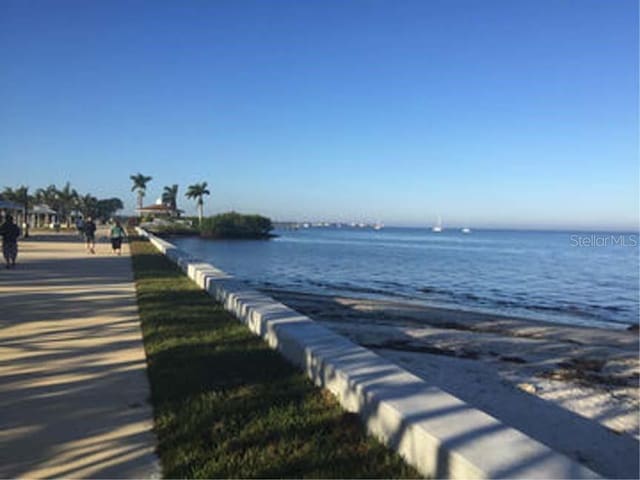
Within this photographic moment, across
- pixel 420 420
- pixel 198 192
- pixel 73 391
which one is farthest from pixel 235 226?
pixel 420 420

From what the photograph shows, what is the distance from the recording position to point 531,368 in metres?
9.52

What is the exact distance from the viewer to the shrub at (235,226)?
88.7m

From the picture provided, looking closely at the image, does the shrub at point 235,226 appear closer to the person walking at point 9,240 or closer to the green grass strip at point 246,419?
the person walking at point 9,240

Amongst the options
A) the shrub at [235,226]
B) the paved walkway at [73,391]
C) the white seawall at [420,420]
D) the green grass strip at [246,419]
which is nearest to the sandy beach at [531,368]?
the white seawall at [420,420]

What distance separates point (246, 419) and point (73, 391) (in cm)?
187

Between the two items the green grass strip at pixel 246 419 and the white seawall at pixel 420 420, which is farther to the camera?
the green grass strip at pixel 246 419

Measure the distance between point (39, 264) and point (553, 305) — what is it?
59.4ft

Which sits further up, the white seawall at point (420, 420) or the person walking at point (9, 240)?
the person walking at point (9, 240)

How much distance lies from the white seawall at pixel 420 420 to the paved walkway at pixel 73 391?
1606 millimetres

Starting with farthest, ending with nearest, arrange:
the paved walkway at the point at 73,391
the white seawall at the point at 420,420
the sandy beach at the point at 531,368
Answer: the sandy beach at the point at 531,368
the paved walkway at the point at 73,391
the white seawall at the point at 420,420

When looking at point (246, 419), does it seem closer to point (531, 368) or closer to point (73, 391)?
point (73, 391)

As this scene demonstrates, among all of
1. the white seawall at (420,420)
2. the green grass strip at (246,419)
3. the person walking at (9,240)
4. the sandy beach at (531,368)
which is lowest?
the sandy beach at (531,368)

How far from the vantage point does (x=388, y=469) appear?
156 inches

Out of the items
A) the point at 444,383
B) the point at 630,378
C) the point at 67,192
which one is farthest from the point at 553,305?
the point at 67,192
